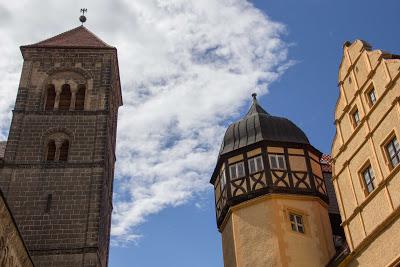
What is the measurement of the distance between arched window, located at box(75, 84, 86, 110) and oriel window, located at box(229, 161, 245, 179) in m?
10.7

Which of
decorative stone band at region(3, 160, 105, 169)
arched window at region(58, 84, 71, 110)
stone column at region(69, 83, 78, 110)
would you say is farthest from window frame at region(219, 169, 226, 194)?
arched window at region(58, 84, 71, 110)

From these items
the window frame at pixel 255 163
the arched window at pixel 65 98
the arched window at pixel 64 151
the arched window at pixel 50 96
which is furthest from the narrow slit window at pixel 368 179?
the arched window at pixel 50 96

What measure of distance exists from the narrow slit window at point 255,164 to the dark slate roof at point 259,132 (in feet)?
2.55

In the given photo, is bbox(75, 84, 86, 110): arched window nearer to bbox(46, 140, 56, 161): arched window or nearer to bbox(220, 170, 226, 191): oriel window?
bbox(46, 140, 56, 161): arched window

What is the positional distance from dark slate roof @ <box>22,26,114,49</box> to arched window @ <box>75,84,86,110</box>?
109 inches

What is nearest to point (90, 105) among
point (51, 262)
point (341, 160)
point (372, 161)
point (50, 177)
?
point (50, 177)

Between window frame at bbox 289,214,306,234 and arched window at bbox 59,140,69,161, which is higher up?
arched window at bbox 59,140,69,161

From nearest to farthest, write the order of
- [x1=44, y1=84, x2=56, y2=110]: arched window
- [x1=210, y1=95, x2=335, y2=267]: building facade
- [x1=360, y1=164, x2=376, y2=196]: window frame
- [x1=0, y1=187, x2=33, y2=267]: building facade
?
[x1=360, y1=164, x2=376, y2=196]: window frame → [x1=0, y1=187, x2=33, y2=267]: building facade → [x1=210, y1=95, x2=335, y2=267]: building facade → [x1=44, y1=84, x2=56, y2=110]: arched window

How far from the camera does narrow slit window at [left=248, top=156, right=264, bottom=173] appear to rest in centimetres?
2230

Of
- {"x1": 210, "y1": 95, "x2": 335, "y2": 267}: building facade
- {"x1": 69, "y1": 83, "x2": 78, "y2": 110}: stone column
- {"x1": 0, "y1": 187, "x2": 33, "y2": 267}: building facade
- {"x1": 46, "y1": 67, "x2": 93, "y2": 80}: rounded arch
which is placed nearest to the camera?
{"x1": 0, "y1": 187, "x2": 33, "y2": 267}: building facade

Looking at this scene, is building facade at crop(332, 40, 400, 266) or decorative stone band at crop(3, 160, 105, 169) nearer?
building facade at crop(332, 40, 400, 266)

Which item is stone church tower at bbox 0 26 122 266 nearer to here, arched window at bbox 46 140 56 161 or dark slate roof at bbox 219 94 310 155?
arched window at bbox 46 140 56 161

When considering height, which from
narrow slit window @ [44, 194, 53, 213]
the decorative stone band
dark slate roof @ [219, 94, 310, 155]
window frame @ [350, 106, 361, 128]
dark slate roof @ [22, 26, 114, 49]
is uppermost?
dark slate roof @ [22, 26, 114, 49]

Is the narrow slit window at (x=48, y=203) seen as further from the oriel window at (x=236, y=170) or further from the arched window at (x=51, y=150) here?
the oriel window at (x=236, y=170)
